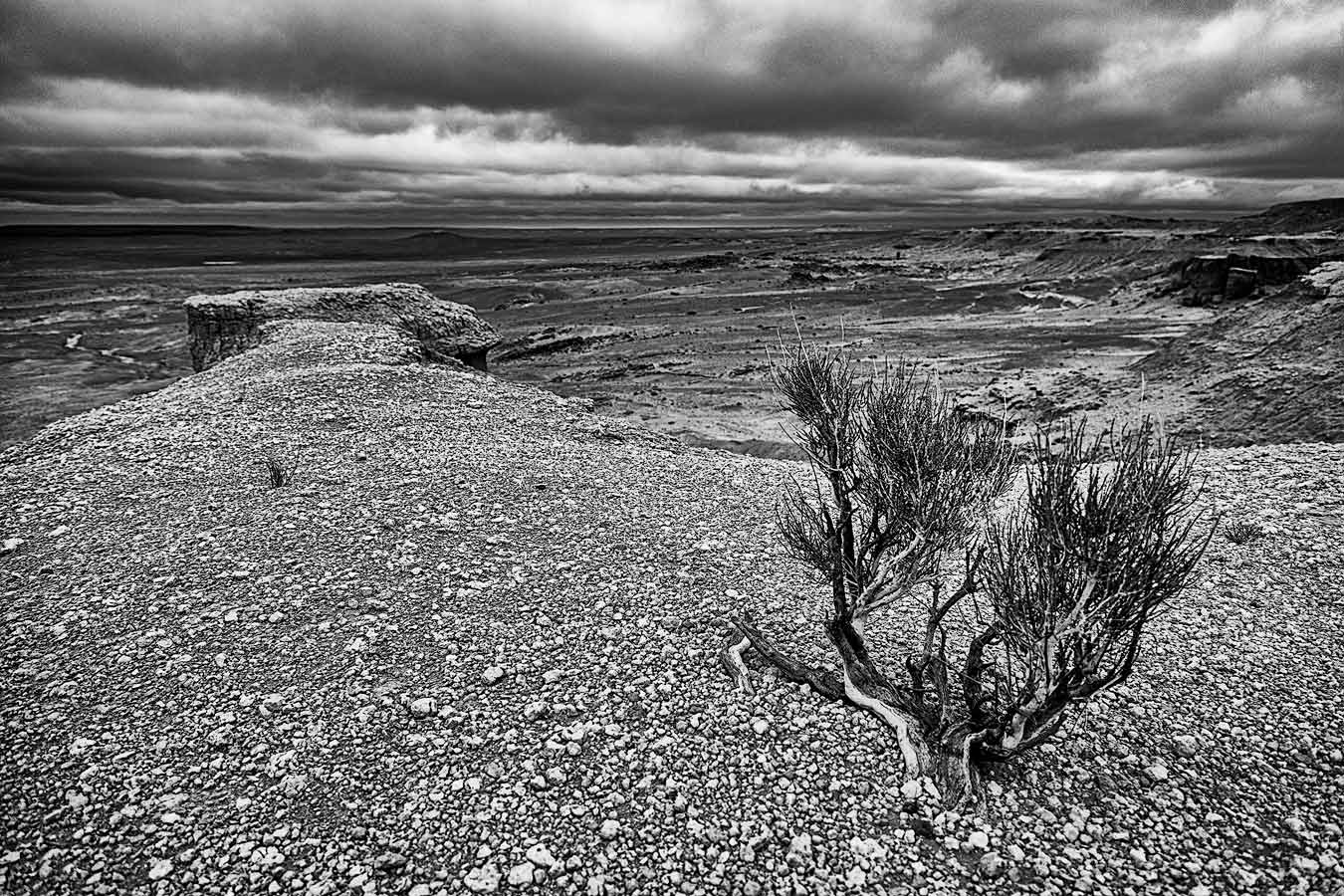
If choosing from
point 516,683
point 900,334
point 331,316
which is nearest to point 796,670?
point 516,683

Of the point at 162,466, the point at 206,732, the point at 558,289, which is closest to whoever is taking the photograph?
the point at 206,732

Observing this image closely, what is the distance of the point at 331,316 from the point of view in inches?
1121

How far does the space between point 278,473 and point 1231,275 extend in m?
67.3

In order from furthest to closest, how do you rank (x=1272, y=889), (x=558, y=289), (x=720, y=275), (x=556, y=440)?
(x=720, y=275), (x=558, y=289), (x=556, y=440), (x=1272, y=889)

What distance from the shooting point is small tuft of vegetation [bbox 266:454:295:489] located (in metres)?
14.7

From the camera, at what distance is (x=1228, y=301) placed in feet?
189

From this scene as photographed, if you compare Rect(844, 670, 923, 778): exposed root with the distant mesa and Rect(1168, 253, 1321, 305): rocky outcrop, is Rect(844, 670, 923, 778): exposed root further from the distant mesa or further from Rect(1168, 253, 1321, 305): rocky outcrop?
the distant mesa

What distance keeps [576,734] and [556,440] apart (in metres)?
12.0

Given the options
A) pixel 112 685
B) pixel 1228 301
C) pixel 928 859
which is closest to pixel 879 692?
pixel 928 859

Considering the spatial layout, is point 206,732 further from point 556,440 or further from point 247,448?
point 556,440

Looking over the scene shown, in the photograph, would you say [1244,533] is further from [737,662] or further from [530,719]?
[530,719]

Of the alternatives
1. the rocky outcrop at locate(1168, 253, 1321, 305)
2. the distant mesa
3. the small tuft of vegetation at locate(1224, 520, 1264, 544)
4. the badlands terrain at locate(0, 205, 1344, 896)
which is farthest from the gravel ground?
the distant mesa

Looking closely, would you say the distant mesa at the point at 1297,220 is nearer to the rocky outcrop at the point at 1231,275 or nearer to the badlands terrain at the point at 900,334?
the badlands terrain at the point at 900,334

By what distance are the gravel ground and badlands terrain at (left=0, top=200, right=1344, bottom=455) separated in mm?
4068
